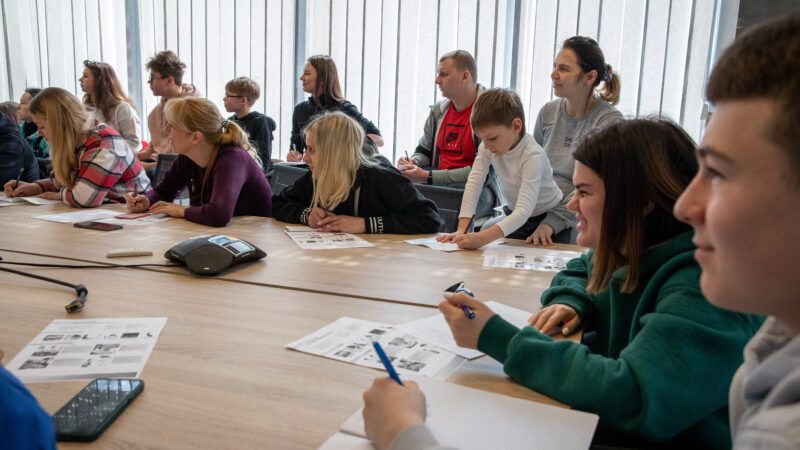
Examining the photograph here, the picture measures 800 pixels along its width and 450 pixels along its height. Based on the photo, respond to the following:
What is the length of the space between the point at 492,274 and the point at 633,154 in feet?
2.30

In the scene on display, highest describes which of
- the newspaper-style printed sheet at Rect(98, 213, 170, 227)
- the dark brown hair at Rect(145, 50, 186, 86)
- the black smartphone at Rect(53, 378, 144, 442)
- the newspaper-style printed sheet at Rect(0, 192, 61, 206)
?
the dark brown hair at Rect(145, 50, 186, 86)

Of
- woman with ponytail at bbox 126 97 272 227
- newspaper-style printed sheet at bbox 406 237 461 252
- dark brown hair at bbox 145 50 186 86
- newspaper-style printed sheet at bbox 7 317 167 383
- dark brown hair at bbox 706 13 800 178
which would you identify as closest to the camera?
dark brown hair at bbox 706 13 800 178

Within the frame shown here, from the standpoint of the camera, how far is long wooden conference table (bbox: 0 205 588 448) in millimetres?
862

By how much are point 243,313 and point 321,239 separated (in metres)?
0.85

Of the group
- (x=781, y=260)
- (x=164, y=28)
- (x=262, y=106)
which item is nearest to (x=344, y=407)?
(x=781, y=260)

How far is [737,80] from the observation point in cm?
58

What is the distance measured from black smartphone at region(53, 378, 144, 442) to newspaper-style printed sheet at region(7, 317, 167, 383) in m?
0.07

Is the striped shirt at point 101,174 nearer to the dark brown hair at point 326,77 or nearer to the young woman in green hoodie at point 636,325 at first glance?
the dark brown hair at point 326,77

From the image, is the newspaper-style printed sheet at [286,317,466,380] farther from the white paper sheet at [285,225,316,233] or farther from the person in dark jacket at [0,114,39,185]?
the person in dark jacket at [0,114,39,185]

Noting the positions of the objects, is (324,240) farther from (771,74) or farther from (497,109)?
(771,74)

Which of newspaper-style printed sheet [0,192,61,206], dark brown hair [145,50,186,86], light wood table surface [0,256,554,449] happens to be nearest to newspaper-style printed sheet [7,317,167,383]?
light wood table surface [0,256,554,449]

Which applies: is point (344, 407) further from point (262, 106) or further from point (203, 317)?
point (262, 106)

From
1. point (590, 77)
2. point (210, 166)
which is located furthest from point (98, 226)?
point (590, 77)

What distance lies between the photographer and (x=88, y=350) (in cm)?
109
